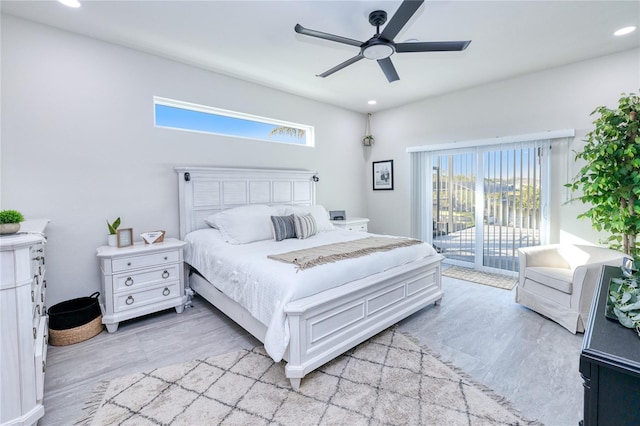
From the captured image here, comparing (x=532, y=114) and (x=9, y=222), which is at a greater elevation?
(x=532, y=114)

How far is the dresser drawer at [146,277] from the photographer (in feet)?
9.03

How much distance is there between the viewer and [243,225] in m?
3.29

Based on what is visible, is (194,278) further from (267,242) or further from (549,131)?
(549,131)

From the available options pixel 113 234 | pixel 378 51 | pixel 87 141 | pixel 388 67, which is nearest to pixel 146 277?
pixel 113 234

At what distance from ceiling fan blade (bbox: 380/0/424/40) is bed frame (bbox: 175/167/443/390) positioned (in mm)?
1909

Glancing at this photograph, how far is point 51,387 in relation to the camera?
78.7 inches

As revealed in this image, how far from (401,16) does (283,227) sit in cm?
227

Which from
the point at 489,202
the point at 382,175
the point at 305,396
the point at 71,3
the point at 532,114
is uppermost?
the point at 71,3

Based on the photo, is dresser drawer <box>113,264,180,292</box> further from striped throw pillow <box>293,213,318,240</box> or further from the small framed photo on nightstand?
striped throw pillow <box>293,213,318,240</box>

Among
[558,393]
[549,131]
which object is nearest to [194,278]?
[558,393]

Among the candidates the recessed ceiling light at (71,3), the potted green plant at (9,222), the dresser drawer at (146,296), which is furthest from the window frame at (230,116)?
→ the potted green plant at (9,222)

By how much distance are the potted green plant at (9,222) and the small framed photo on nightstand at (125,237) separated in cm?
125

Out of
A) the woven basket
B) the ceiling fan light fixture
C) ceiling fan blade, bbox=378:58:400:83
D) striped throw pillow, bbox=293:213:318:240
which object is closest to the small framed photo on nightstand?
the woven basket

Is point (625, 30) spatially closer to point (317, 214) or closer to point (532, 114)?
point (532, 114)
